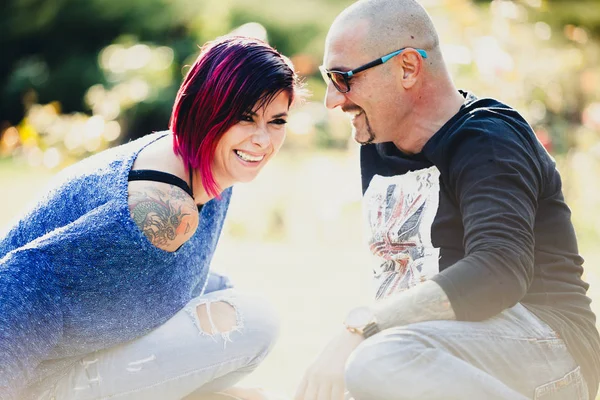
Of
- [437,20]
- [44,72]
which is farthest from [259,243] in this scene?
[44,72]

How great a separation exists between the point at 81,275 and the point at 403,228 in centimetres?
108

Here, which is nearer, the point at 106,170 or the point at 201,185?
the point at 106,170

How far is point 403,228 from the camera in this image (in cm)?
273

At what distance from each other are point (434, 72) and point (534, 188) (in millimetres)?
595

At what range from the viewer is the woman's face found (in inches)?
112

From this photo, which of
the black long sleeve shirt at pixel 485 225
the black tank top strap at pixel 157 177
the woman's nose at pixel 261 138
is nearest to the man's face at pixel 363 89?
the black long sleeve shirt at pixel 485 225

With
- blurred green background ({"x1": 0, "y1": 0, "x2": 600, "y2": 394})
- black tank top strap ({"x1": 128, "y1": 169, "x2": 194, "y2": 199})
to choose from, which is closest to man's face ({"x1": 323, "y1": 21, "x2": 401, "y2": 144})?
black tank top strap ({"x1": 128, "y1": 169, "x2": 194, "y2": 199})

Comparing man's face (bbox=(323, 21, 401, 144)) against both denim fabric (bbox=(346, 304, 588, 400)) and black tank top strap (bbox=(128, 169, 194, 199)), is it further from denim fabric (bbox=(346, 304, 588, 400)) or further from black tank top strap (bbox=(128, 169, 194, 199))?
denim fabric (bbox=(346, 304, 588, 400))

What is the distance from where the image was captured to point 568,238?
260 cm

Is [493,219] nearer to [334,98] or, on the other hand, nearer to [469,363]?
[469,363]

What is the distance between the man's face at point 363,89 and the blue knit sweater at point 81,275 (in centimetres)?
75

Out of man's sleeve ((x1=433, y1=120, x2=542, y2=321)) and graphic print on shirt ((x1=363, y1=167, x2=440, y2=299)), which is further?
graphic print on shirt ((x1=363, y1=167, x2=440, y2=299))

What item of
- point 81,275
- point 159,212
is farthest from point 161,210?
point 81,275

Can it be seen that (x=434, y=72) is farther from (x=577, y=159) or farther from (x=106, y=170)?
(x=577, y=159)
